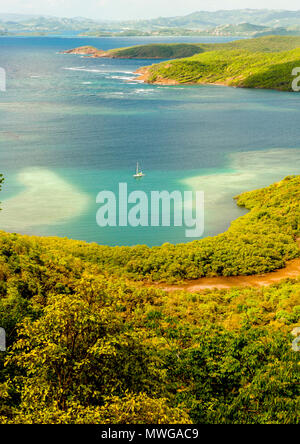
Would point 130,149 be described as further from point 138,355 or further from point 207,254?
point 138,355

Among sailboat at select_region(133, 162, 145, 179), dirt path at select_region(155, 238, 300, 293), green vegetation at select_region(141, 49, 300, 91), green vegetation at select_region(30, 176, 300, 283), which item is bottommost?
dirt path at select_region(155, 238, 300, 293)

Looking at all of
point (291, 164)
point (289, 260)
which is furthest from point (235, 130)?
point (289, 260)

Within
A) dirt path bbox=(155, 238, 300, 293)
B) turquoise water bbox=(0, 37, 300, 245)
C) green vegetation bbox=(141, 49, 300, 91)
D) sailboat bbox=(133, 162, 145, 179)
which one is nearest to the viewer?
dirt path bbox=(155, 238, 300, 293)

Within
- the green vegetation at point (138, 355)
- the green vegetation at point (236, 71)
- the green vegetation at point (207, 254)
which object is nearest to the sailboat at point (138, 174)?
the green vegetation at point (207, 254)

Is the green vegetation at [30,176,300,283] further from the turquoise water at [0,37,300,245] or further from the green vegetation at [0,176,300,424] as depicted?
the turquoise water at [0,37,300,245]

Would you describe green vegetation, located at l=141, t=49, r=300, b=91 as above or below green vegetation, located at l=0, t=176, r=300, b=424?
above

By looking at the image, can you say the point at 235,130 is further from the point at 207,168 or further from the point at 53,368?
the point at 53,368

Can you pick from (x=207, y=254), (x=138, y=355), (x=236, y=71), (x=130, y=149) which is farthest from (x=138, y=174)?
(x=236, y=71)

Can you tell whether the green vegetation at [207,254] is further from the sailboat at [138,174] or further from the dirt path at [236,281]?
the sailboat at [138,174]

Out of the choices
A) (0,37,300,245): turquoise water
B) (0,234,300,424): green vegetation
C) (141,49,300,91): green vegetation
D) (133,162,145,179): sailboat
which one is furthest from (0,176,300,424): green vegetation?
(141,49,300,91): green vegetation
